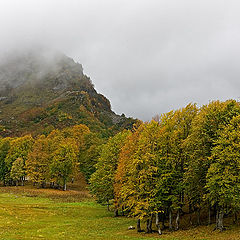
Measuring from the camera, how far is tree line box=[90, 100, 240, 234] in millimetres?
26094

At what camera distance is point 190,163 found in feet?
96.6

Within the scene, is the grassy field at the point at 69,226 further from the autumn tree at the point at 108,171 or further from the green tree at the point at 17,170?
the green tree at the point at 17,170

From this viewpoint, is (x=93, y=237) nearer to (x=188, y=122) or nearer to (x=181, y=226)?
(x=181, y=226)

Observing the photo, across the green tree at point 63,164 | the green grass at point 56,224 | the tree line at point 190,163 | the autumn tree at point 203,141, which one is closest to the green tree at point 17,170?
the green tree at point 63,164

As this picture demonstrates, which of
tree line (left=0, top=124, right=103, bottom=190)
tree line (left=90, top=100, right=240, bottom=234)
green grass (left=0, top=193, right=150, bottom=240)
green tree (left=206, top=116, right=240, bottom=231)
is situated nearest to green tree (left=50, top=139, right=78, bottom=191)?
tree line (left=0, top=124, right=103, bottom=190)

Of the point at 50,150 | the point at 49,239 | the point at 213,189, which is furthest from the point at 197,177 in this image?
the point at 50,150

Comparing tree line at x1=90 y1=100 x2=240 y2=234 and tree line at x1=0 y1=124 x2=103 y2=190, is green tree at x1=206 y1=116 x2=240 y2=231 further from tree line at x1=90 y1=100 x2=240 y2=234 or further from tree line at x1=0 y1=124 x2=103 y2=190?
tree line at x1=0 y1=124 x2=103 y2=190

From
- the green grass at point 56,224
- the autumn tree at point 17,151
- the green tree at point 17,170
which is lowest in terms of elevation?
the green grass at point 56,224

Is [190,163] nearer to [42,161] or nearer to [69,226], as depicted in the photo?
[69,226]

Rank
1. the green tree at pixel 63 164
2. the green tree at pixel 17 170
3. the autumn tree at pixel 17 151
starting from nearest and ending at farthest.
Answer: the green tree at pixel 63 164
the green tree at pixel 17 170
the autumn tree at pixel 17 151

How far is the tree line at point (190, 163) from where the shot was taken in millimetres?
26094

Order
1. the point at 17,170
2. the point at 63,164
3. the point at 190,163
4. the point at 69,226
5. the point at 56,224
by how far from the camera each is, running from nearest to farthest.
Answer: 1. the point at 190,163
2. the point at 69,226
3. the point at 56,224
4. the point at 63,164
5. the point at 17,170

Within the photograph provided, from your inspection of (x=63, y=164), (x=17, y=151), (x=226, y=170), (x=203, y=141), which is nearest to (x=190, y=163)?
(x=203, y=141)

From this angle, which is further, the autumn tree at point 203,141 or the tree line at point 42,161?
the tree line at point 42,161
